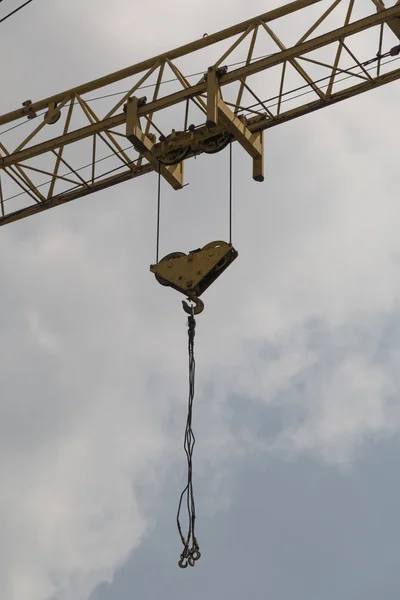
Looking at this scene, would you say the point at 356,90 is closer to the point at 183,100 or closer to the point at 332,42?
the point at 332,42

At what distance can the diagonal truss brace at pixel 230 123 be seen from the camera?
86.0 feet

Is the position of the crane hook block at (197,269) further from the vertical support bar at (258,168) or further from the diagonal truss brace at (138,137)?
the diagonal truss brace at (138,137)

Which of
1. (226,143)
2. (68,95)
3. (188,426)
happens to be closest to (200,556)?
(188,426)

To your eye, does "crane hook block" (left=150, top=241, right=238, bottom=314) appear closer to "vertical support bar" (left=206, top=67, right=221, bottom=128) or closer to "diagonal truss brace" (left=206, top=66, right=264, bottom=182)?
"vertical support bar" (left=206, top=67, right=221, bottom=128)

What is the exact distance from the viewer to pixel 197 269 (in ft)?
81.5

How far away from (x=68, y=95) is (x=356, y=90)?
509 cm

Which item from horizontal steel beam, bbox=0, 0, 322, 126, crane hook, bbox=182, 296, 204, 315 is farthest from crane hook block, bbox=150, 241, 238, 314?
horizontal steel beam, bbox=0, 0, 322, 126

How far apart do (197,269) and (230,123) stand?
120 inches

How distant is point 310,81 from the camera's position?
27.0m

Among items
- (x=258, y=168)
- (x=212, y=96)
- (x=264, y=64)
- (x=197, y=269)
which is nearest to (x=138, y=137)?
(x=212, y=96)

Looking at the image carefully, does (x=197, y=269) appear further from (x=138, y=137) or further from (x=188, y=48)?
(x=188, y=48)

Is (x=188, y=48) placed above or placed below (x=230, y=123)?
above

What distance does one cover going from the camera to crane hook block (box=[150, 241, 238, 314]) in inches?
975

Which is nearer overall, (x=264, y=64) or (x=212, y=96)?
(x=212, y=96)
